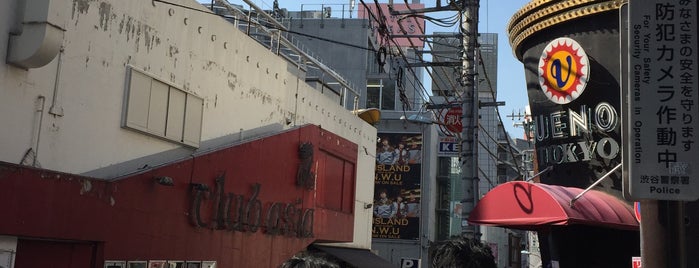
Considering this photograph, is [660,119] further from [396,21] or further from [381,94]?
[381,94]

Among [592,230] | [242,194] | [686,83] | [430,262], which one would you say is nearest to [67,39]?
[242,194]

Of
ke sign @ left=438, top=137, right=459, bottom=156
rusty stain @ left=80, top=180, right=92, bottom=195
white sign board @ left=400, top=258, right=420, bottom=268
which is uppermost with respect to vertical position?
ke sign @ left=438, top=137, right=459, bottom=156

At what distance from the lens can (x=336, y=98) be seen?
64.6 feet

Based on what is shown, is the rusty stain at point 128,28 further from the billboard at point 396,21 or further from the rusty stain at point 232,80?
the billboard at point 396,21

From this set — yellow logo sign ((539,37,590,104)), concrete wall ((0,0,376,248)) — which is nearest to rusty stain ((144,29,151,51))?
concrete wall ((0,0,376,248))

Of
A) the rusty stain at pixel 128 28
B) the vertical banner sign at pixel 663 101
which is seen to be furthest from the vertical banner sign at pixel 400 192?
the vertical banner sign at pixel 663 101

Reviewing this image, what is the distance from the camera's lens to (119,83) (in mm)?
9523

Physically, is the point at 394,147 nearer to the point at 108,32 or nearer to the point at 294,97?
the point at 294,97

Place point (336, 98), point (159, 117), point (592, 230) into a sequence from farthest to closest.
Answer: point (336, 98)
point (592, 230)
point (159, 117)

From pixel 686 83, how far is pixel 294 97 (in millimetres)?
11352

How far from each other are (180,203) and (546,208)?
5.55 meters

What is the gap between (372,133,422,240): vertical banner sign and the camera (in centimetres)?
3706

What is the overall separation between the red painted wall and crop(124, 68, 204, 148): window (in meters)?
0.55

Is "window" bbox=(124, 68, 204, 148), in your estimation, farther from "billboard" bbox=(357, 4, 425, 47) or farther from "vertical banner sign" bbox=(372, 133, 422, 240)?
"vertical banner sign" bbox=(372, 133, 422, 240)
